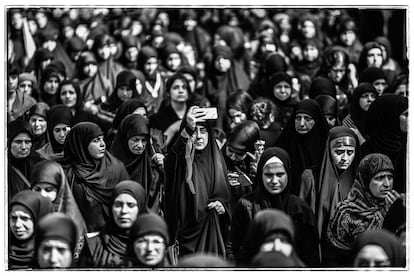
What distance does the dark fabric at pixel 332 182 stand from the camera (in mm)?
8461

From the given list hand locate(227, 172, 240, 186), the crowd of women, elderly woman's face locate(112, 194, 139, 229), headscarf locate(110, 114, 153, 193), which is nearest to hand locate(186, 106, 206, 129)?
the crowd of women

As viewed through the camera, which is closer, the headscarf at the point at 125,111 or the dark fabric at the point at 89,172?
the dark fabric at the point at 89,172

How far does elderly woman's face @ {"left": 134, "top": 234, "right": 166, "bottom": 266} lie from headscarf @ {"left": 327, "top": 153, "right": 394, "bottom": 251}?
1871 mm

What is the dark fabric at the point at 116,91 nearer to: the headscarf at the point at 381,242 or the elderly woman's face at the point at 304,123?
the elderly woman's face at the point at 304,123

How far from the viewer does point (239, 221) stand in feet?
26.2

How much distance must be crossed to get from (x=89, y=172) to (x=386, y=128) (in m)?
3.15

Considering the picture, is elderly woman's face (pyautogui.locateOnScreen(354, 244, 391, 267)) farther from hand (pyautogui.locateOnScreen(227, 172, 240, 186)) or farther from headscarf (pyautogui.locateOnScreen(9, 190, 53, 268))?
headscarf (pyautogui.locateOnScreen(9, 190, 53, 268))

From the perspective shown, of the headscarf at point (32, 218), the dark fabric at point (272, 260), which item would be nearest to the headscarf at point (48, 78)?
the headscarf at point (32, 218)

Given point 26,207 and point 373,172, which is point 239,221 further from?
point 26,207

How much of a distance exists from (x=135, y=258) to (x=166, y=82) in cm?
533

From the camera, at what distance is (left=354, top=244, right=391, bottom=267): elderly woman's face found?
22.1ft

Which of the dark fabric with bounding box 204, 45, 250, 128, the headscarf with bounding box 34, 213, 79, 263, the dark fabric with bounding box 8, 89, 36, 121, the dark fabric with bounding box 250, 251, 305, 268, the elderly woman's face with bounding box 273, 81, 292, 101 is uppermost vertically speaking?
the dark fabric with bounding box 204, 45, 250, 128

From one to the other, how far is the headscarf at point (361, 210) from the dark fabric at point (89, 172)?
2.28 metres

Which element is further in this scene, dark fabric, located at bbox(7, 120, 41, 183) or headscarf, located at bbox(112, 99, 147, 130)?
headscarf, located at bbox(112, 99, 147, 130)
